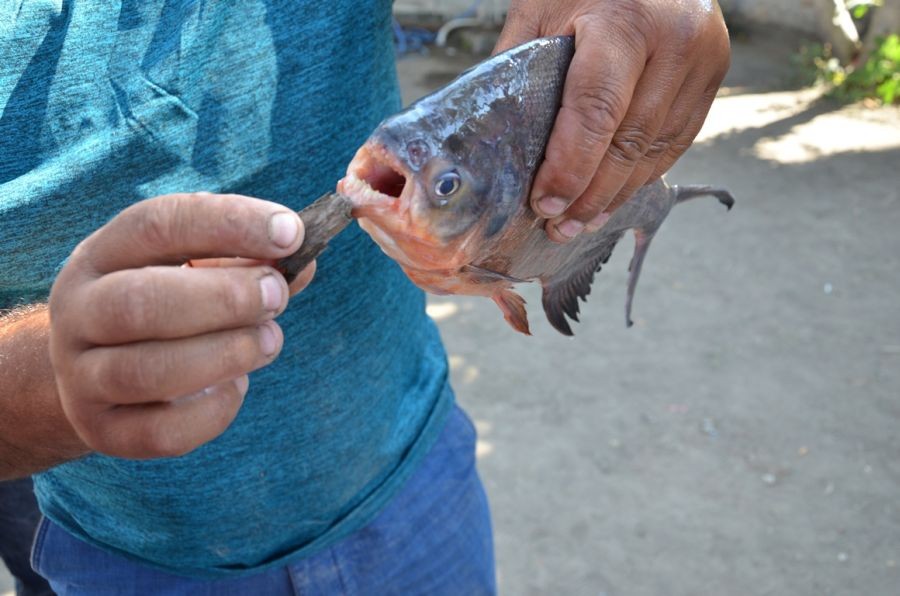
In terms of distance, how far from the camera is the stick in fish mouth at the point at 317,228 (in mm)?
1236

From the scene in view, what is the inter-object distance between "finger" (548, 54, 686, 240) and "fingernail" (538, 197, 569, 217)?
1.8 inches

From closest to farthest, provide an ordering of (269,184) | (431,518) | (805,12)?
(269,184)
(431,518)
(805,12)

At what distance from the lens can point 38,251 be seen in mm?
1710

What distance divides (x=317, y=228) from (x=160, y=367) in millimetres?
315

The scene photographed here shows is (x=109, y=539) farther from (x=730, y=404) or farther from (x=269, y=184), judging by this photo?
(x=730, y=404)

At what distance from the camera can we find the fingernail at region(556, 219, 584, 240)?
1672 millimetres

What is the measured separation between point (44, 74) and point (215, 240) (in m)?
0.84

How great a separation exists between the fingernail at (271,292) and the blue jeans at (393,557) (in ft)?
3.61

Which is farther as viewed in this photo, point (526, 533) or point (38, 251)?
point (526, 533)

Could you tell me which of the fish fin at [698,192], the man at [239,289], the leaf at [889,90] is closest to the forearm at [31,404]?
the man at [239,289]

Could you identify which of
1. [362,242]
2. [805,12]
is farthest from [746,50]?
[362,242]

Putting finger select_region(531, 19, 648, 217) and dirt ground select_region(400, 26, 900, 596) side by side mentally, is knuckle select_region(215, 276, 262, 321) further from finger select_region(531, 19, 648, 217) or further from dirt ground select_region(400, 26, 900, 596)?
dirt ground select_region(400, 26, 900, 596)

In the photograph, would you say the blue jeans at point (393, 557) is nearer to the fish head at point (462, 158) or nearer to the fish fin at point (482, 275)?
the fish fin at point (482, 275)

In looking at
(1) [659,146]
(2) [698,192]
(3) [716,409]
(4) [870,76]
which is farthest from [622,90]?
(4) [870,76]
